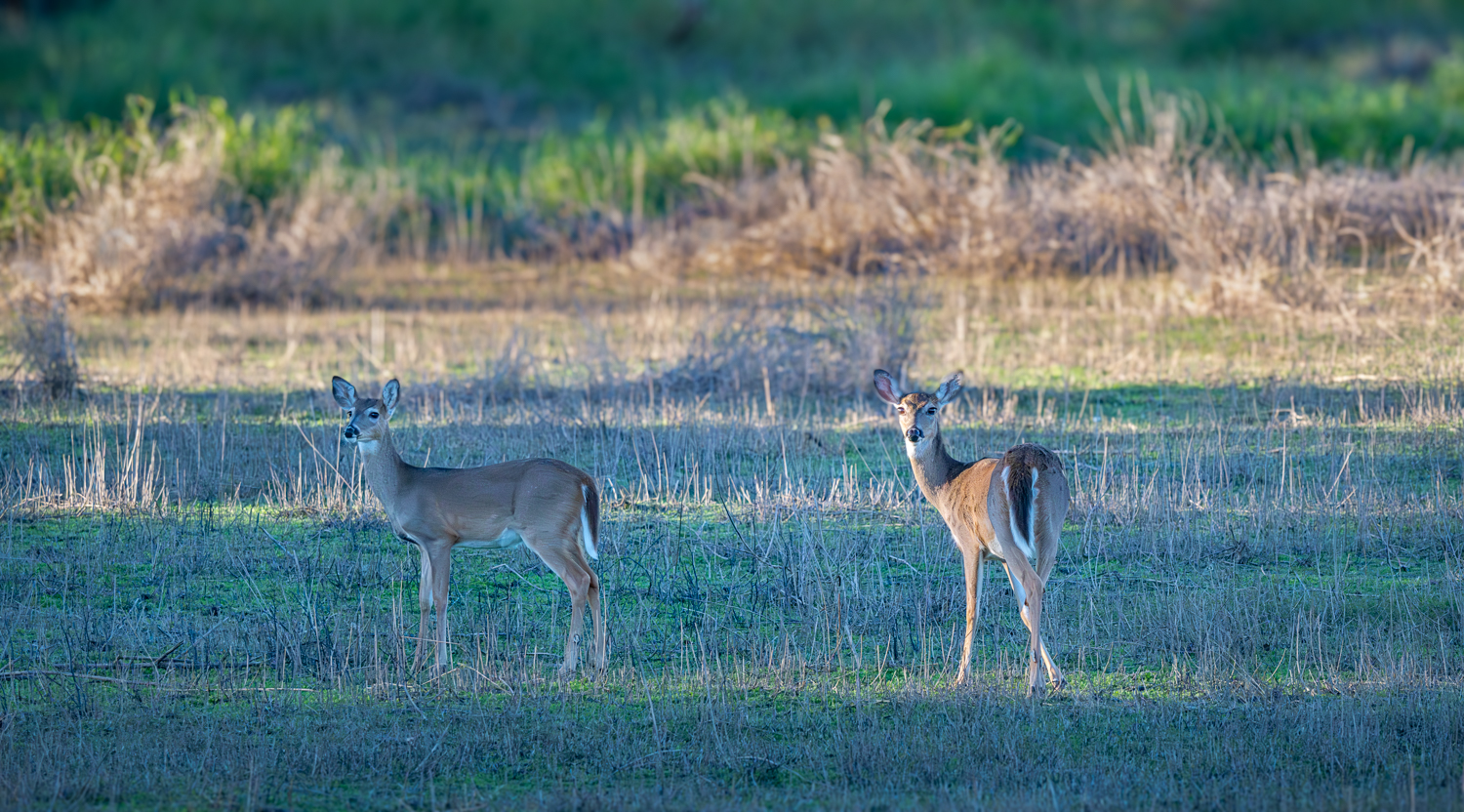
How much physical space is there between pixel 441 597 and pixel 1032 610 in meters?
2.75

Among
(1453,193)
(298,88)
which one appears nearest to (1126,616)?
(1453,193)

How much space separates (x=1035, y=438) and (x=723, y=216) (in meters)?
12.4

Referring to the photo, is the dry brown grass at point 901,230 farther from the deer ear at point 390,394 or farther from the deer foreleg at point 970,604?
the deer foreleg at point 970,604

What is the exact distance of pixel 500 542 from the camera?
7523 mm

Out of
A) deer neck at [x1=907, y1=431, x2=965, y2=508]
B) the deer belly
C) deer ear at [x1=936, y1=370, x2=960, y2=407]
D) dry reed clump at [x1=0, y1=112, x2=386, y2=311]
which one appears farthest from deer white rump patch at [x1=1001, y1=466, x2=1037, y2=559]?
dry reed clump at [x1=0, y1=112, x2=386, y2=311]

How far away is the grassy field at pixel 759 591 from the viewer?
20.5ft

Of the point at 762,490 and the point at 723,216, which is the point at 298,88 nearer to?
the point at 723,216

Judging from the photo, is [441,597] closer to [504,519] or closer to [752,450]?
[504,519]

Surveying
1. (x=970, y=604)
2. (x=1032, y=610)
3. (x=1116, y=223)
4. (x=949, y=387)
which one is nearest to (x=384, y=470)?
(x=970, y=604)

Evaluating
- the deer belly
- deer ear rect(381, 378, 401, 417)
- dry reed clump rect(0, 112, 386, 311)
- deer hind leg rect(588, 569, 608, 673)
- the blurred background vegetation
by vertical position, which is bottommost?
deer hind leg rect(588, 569, 608, 673)

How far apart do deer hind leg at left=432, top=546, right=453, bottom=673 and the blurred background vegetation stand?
14474 millimetres

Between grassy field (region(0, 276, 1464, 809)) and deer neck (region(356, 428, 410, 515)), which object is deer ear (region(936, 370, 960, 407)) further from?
deer neck (region(356, 428, 410, 515))

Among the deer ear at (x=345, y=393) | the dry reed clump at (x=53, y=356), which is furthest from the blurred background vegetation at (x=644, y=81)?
the deer ear at (x=345, y=393)

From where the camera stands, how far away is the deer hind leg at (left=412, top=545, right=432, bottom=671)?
733 centimetres
